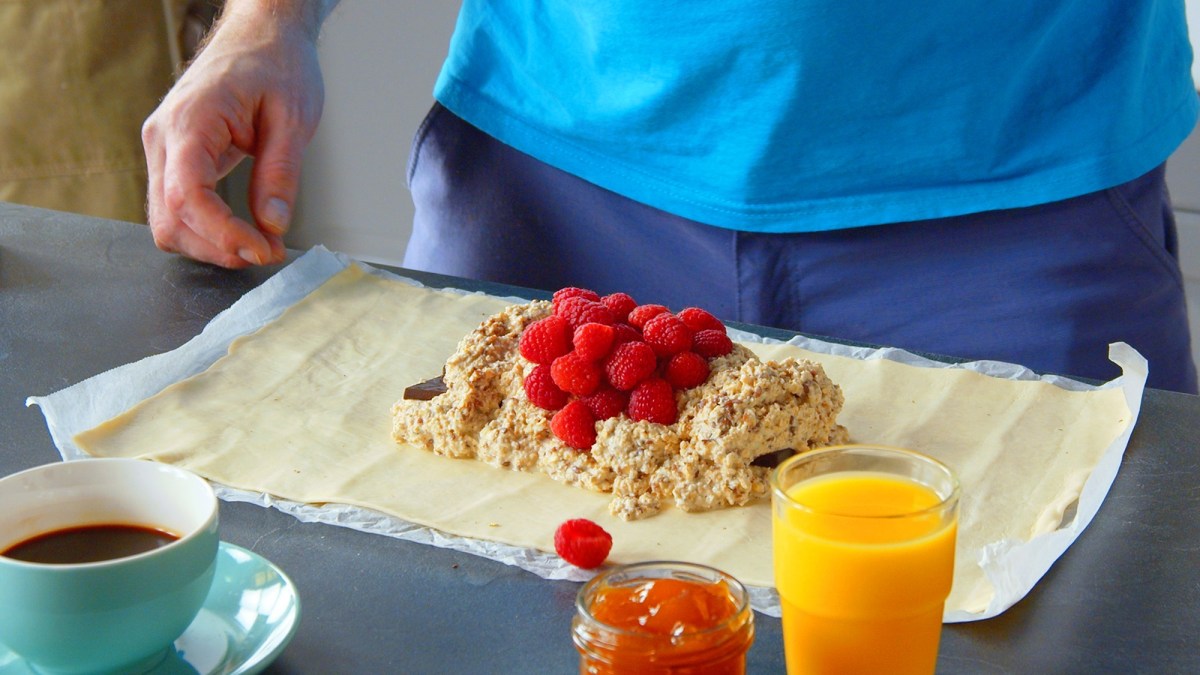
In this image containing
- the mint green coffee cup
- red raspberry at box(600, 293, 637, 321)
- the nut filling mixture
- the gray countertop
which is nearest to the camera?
the mint green coffee cup

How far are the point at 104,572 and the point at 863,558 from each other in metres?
0.43

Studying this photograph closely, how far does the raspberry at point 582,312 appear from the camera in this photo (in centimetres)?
115

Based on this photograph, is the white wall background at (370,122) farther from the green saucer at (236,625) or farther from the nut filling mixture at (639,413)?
the green saucer at (236,625)

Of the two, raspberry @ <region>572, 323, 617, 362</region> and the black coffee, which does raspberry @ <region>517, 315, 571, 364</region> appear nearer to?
raspberry @ <region>572, 323, 617, 362</region>

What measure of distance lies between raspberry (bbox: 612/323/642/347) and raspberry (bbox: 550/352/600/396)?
1.2 inches

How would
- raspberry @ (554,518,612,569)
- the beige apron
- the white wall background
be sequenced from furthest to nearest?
the white wall background
the beige apron
raspberry @ (554,518,612,569)

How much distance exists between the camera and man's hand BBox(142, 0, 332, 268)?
4.97ft

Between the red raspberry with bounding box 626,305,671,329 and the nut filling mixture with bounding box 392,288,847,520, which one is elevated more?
the red raspberry with bounding box 626,305,671,329

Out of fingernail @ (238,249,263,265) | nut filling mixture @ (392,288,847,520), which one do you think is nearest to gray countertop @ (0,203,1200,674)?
nut filling mixture @ (392,288,847,520)

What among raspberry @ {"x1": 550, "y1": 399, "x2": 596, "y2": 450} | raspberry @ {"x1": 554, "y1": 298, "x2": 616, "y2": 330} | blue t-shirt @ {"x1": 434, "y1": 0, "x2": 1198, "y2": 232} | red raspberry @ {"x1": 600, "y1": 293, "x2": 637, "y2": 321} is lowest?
raspberry @ {"x1": 550, "y1": 399, "x2": 596, "y2": 450}

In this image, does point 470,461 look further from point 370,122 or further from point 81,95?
point 370,122

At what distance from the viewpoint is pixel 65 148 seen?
3.32 meters

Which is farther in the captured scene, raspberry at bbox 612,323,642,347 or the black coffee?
raspberry at bbox 612,323,642,347

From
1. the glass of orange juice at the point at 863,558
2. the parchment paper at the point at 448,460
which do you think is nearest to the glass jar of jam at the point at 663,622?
the glass of orange juice at the point at 863,558
